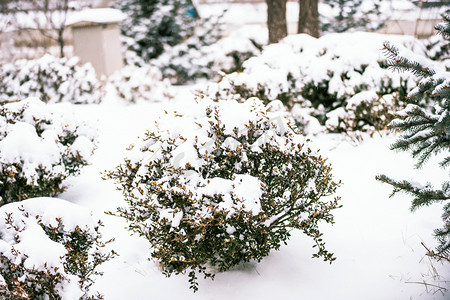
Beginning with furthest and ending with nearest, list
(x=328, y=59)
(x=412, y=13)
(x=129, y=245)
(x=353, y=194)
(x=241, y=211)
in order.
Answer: (x=412, y=13) < (x=328, y=59) < (x=353, y=194) < (x=129, y=245) < (x=241, y=211)

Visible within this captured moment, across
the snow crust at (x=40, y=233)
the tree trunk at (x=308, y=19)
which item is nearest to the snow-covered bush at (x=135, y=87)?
the tree trunk at (x=308, y=19)

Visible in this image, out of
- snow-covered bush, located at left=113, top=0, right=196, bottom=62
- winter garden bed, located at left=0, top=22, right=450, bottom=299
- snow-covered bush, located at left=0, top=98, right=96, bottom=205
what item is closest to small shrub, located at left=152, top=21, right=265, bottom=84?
snow-covered bush, located at left=113, top=0, right=196, bottom=62

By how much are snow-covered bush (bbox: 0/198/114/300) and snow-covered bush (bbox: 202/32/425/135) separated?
3.28 metres

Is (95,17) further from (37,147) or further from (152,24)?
(37,147)

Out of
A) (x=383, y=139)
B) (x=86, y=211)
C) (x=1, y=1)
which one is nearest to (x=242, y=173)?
(x=86, y=211)

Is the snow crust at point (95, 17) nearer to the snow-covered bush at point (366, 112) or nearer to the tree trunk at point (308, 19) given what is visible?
the tree trunk at point (308, 19)

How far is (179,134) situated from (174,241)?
777mm

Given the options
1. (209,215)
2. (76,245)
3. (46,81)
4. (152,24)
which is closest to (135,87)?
(46,81)

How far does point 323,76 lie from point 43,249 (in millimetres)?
4955

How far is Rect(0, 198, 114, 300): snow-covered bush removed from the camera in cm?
215

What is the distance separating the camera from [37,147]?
371cm

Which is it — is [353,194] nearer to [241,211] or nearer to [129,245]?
[241,211]

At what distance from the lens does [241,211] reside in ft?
8.29

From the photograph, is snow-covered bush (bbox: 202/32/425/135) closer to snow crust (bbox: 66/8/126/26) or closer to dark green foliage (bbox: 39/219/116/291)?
dark green foliage (bbox: 39/219/116/291)
